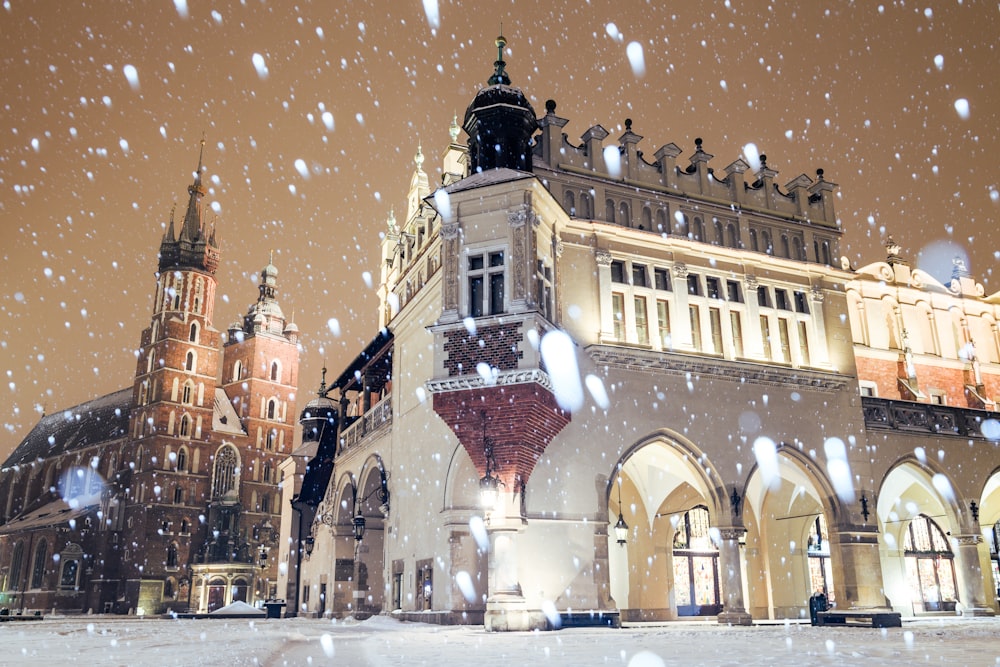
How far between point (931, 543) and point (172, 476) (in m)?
69.4

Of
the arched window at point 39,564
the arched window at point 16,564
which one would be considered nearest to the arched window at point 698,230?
the arched window at point 39,564

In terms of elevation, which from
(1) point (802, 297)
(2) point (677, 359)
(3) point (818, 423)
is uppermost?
(1) point (802, 297)

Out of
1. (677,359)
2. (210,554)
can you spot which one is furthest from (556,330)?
(210,554)

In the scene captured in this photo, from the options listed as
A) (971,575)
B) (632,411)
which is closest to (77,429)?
(632,411)

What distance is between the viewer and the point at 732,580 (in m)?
23.4

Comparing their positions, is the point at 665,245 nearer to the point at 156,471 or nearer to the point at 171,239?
the point at 156,471

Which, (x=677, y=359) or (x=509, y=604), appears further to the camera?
(x=677, y=359)

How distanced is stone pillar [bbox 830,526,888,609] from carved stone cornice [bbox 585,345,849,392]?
186 inches

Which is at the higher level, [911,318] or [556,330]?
[911,318]

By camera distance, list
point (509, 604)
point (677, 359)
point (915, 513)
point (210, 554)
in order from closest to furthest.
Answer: point (509, 604)
point (677, 359)
point (915, 513)
point (210, 554)

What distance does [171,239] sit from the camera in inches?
3573

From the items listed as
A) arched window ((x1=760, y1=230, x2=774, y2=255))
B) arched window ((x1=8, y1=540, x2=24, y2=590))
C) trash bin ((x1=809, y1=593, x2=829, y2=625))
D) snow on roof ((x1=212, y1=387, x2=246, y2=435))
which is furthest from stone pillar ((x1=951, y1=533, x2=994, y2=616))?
arched window ((x1=8, y1=540, x2=24, y2=590))

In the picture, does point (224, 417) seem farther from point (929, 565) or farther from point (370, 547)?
point (929, 565)

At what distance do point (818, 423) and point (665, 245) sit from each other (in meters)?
7.61
